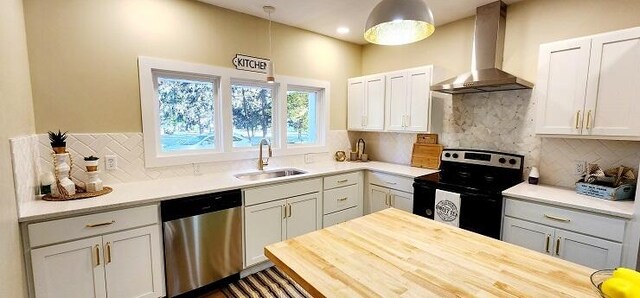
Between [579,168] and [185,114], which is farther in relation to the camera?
[185,114]

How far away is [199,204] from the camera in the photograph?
2107mm

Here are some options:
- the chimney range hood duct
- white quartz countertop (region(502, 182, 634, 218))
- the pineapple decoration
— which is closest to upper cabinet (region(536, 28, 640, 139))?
the chimney range hood duct

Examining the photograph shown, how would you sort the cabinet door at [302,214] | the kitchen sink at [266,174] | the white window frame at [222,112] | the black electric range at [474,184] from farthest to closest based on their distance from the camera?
the kitchen sink at [266,174]
the cabinet door at [302,214]
the white window frame at [222,112]
the black electric range at [474,184]

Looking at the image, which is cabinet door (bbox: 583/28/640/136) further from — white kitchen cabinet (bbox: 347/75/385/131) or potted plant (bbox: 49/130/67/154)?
potted plant (bbox: 49/130/67/154)

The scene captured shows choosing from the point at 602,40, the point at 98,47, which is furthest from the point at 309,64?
the point at 602,40

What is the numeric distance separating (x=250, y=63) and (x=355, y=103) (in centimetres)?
151

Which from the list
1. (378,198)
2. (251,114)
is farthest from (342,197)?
(251,114)

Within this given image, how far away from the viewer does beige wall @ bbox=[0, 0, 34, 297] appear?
1237 mm

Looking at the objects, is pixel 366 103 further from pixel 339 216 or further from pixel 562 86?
pixel 562 86

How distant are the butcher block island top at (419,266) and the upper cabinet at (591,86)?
4.93 feet

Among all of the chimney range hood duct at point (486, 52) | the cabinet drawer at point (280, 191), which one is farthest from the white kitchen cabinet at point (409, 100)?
the cabinet drawer at point (280, 191)

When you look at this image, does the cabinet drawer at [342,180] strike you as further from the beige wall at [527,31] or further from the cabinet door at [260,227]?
the beige wall at [527,31]

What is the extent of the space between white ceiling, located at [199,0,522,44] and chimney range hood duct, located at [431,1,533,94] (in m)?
0.11

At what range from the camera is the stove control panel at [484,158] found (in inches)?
102
